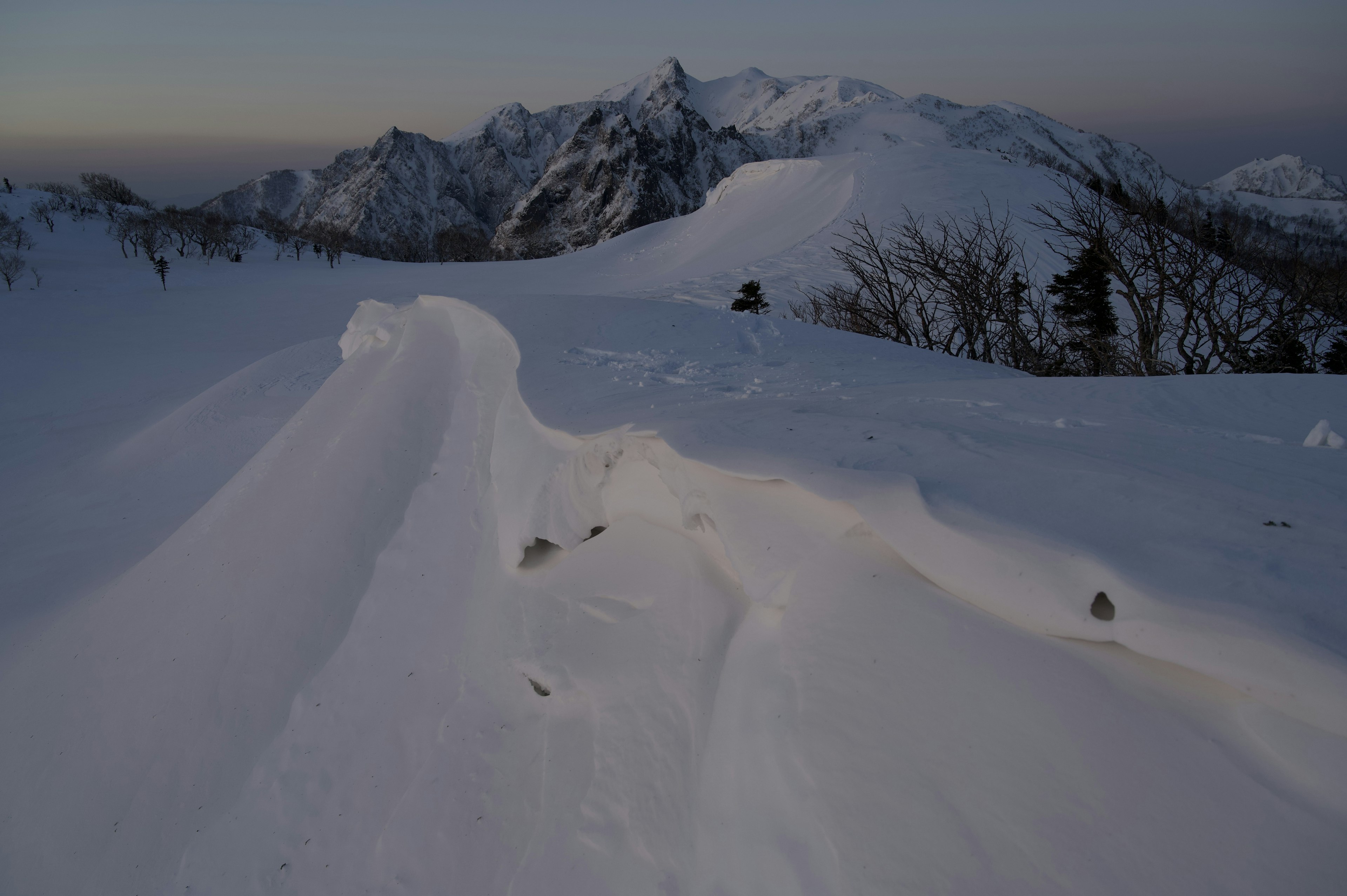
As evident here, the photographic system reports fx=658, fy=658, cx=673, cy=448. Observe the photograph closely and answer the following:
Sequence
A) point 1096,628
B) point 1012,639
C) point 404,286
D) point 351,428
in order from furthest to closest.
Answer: point 404,286
point 351,428
point 1012,639
point 1096,628

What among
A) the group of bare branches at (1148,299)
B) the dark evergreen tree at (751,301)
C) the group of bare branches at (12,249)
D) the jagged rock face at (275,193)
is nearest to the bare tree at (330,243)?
the group of bare branches at (12,249)

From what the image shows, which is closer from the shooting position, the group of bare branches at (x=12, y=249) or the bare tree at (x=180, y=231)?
the group of bare branches at (x=12, y=249)

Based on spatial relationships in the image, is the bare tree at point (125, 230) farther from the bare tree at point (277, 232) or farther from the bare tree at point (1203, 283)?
the bare tree at point (1203, 283)

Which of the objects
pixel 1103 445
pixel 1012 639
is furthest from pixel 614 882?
pixel 1103 445

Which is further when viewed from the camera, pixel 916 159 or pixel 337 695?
pixel 916 159

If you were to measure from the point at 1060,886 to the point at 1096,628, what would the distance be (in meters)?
0.51

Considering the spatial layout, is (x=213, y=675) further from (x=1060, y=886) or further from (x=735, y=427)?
(x=1060, y=886)

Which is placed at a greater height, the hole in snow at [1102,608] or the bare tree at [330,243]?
the bare tree at [330,243]

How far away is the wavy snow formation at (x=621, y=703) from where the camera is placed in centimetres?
129

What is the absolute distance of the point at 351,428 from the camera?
13.2ft

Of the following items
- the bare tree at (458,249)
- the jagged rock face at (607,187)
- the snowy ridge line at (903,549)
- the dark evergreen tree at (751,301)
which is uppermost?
the jagged rock face at (607,187)

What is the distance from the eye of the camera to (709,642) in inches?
82.8

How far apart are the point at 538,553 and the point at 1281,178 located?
223m

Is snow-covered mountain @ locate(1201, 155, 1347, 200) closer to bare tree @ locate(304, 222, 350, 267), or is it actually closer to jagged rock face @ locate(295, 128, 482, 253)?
jagged rock face @ locate(295, 128, 482, 253)
